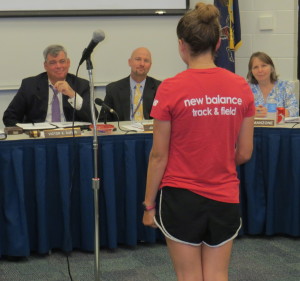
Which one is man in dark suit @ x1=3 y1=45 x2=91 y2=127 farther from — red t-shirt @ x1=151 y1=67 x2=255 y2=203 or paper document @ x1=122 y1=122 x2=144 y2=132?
red t-shirt @ x1=151 y1=67 x2=255 y2=203

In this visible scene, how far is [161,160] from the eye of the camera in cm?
197

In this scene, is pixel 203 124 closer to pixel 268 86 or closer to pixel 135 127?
pixel 135 127

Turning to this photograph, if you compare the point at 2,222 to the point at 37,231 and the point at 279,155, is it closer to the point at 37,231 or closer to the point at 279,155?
the point at 37,231

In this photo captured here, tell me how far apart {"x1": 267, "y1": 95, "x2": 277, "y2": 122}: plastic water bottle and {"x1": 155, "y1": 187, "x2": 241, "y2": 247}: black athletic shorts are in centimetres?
191

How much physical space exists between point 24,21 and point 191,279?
3.70 meters

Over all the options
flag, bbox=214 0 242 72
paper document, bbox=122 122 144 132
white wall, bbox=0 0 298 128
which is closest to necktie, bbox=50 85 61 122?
paper document, bbox=122 122 144 132

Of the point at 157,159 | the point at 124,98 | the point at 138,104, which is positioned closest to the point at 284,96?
the point at 138,104

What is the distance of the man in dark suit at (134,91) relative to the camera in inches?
179

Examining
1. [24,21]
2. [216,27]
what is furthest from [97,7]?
[216,27]

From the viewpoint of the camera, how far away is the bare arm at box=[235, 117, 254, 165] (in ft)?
6.69

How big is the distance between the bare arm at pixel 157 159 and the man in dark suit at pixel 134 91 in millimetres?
2505

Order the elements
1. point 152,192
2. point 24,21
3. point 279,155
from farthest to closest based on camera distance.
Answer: point 24,21, point 279,155, point 152,192

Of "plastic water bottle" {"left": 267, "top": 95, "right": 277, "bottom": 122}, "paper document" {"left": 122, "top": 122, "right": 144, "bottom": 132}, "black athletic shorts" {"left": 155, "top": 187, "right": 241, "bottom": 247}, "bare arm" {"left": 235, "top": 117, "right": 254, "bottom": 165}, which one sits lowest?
"black athletic shorts" {"left": 155, "top": 187, "right": 241, "bottom": 247}

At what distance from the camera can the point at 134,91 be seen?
4.63 meters
